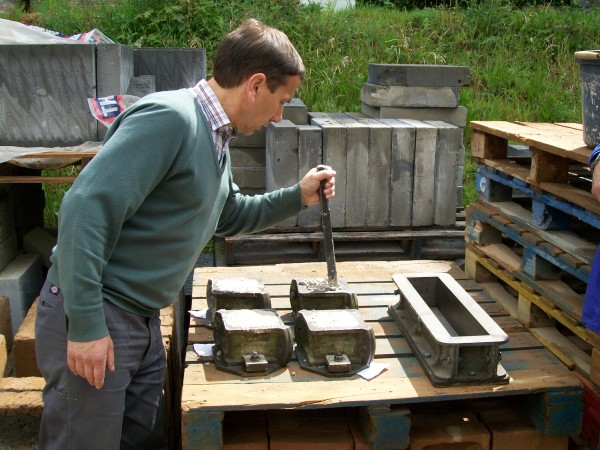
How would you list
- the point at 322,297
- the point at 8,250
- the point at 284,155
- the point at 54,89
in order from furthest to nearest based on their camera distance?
the point at 284,155 < the point at 8,250 < the point at 54,89 < the point at 322,297

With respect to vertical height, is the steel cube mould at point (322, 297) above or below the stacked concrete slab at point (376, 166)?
below

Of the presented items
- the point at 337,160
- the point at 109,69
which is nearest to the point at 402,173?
the point at 337,160

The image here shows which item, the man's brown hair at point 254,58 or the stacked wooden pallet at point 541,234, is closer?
the man's brown hair at point 254,58

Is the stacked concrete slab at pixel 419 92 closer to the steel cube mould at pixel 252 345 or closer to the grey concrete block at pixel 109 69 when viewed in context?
the grey concrete block at pixel 109 69

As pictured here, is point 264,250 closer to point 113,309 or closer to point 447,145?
point 447,145

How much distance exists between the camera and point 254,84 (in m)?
2.72

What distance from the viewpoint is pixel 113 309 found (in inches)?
104

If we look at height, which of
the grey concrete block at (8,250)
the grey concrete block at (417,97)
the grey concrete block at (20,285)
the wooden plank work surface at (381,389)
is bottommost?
the grey concrete block at (20,285)

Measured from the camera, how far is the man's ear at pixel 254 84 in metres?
2.71

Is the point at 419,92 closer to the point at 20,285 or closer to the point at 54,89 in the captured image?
the point at 54,89

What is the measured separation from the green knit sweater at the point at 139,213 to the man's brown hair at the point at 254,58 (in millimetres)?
175

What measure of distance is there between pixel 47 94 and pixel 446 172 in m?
2.78

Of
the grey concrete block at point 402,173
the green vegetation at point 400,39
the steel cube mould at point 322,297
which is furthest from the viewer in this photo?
the green vegetation at point 400,39

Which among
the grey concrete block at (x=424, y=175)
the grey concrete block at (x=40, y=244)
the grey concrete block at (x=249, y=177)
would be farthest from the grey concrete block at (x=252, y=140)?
the grey concrete block at (x=40, y=244)
